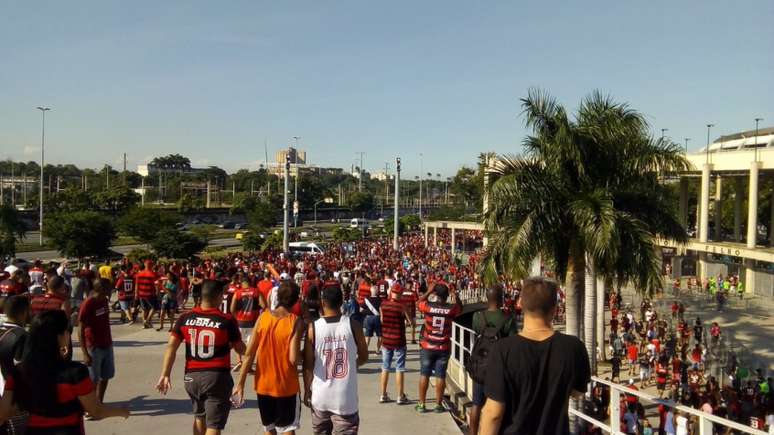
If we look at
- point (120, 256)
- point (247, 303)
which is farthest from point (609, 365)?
point (120, 256)

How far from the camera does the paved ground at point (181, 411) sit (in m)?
6.50

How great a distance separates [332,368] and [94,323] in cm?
364

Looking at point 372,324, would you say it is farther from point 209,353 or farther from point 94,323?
point 209,353

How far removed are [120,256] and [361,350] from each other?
36.5m

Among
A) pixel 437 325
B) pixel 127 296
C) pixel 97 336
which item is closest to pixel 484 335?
pixel 437 325

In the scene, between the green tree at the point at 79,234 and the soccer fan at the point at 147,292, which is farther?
the green tree at the point at 79,234

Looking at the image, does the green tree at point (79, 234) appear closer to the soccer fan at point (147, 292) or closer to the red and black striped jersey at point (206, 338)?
the soccer fan at point (147, 292)

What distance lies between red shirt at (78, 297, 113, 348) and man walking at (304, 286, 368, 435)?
335cm

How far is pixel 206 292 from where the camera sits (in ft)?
16.3

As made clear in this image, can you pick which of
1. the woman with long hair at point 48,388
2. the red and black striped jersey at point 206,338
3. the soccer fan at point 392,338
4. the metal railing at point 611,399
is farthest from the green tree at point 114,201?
the woman with long hair at point 48,388

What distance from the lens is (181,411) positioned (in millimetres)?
7086

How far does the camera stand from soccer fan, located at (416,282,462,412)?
277 inches

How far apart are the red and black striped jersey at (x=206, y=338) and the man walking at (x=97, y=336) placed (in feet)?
7.92

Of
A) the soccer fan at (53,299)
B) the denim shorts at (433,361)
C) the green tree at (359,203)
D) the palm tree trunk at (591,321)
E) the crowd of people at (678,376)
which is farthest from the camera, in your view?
the green tree at (359,203)
